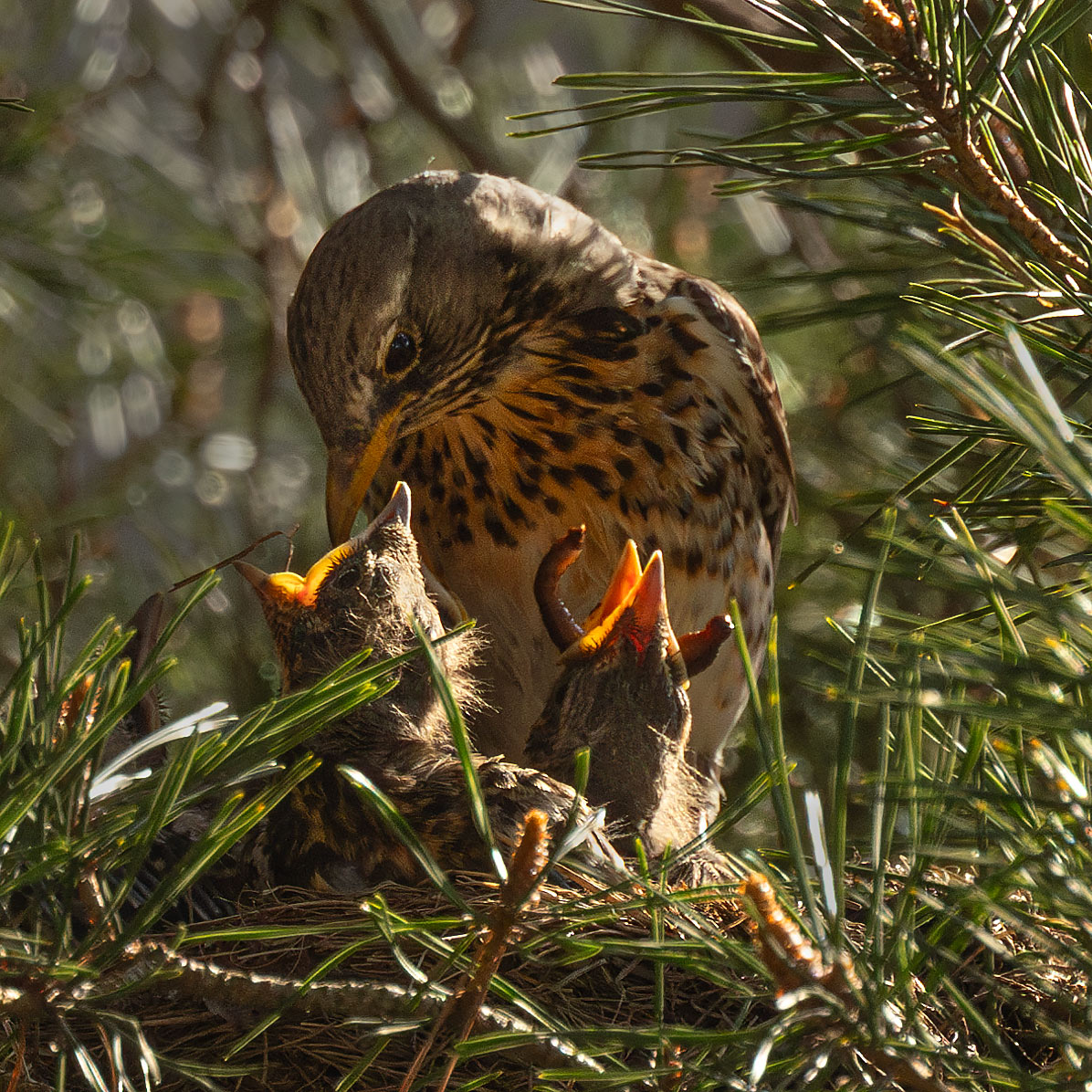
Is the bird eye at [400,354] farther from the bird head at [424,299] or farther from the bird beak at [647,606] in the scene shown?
the bird beak at [647,606]

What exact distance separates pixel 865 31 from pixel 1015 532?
583 mm

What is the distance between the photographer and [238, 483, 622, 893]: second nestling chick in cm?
173

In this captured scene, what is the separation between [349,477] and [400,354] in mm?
211

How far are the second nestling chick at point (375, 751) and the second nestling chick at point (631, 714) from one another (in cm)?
13

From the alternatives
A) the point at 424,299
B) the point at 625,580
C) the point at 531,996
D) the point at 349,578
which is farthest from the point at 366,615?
the point at 531,996

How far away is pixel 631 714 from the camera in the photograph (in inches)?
74.9

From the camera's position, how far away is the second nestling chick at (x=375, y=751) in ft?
5.68

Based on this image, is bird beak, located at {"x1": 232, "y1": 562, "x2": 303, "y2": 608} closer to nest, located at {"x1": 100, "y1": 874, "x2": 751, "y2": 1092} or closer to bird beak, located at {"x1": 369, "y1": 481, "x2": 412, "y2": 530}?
bird beak, located at {"x1": 369, "y1": 481, "x2": 412, "y2": 530}

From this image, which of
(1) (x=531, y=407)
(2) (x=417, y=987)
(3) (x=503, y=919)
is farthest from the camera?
(1) (x=531, y=407)

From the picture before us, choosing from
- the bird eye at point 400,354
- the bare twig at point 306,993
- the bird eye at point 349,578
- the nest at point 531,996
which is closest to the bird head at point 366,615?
the bird eye at point 349,578

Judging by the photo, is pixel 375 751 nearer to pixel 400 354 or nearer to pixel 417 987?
pixel 400 354

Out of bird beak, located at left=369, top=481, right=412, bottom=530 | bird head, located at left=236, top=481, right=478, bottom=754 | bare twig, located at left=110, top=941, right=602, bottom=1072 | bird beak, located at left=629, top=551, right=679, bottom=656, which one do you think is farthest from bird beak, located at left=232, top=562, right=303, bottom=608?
bare twig, located at left=110, top=941, right=602, bottom=1072

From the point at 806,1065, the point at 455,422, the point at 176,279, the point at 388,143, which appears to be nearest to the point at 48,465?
the point at 176,279

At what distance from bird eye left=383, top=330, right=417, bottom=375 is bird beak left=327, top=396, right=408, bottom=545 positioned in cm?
7
